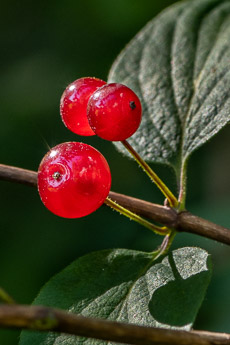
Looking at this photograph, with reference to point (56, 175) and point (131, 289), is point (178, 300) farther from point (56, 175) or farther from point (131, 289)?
point (56, 175)

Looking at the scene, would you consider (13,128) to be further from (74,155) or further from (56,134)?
(74,155)

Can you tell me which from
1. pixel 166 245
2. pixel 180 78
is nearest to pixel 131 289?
pixel 166 245

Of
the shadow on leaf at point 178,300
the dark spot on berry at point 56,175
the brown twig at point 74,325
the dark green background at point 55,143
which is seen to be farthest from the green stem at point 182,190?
the dark green background at point 55,143

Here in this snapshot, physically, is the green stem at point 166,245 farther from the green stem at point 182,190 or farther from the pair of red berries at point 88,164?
the pair of red berries at point 88,164

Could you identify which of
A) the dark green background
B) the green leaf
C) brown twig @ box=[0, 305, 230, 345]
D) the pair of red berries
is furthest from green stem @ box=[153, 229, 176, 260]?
the dark green background

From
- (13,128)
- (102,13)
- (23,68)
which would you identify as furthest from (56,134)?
(102,13)
